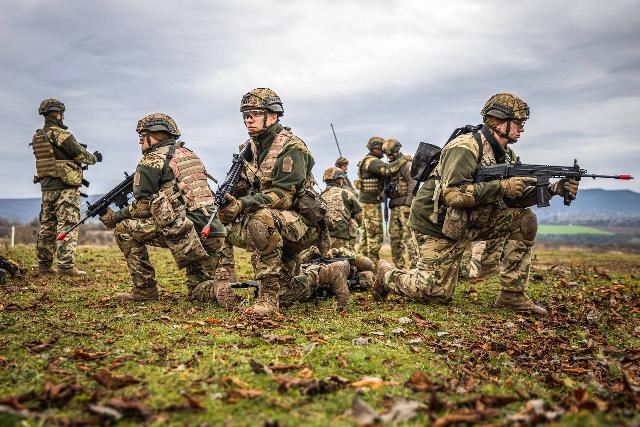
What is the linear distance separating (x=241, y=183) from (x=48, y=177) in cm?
617

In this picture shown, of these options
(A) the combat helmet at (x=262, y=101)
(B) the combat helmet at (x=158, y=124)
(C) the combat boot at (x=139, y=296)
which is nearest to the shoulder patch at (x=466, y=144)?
(A) the combat helmet at (x=262, y=101)

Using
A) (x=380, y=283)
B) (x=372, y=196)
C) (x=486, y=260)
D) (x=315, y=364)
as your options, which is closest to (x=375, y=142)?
(x=372, y=196)

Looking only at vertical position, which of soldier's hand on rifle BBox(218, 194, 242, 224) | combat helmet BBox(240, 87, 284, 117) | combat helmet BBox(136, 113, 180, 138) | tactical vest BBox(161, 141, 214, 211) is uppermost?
combat helmet BBox(240, 87, 284, 117)

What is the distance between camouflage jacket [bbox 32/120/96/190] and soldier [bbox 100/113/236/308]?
12.9 ft

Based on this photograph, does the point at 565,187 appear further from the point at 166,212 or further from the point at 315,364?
the point at 166,212

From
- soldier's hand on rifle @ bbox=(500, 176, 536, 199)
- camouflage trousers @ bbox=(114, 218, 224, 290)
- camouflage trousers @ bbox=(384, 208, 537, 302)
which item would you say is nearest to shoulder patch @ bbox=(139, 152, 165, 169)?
camouflage trousers @ bbox=(114, 218, 224, 290)

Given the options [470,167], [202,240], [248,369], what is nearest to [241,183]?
[202,240]

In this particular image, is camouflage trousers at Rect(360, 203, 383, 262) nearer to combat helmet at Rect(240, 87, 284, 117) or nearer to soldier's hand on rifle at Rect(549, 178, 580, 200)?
soldier's hand on rifle at Rect(549, 178, 580, 200)

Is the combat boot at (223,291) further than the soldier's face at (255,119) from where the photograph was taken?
Yes

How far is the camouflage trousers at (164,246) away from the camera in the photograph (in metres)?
8.60

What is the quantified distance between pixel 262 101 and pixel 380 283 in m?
3.38

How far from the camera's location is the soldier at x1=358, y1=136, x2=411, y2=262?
15234 mm

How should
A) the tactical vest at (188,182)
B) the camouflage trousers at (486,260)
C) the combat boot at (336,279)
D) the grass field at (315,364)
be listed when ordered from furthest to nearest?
the camouflage trousers at (486,260) → the combat boot at (336,279) → the tactical vest at (188,182) → the grass field at (315,364)

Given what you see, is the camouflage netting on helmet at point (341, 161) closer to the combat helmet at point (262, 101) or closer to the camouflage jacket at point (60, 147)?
the camouflage jacket at point (60, 147)
